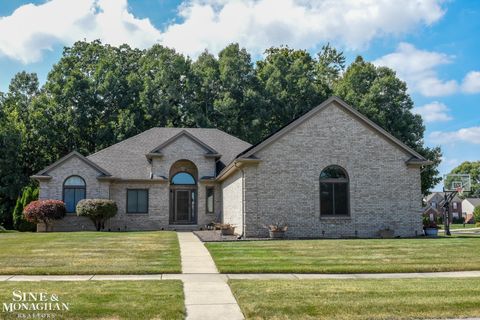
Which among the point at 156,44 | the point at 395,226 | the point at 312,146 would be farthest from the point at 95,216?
the point at 156,44

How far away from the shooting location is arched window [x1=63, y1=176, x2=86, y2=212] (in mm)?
28594

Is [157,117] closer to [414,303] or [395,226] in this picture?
[395,226]

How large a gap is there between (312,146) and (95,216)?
43.3 feet

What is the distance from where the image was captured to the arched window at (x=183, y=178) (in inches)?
1214

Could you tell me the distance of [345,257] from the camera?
556 inches

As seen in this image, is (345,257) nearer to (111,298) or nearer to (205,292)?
(205,292)

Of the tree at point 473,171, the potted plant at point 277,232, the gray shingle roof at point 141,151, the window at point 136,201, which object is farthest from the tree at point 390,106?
the tree at point 473,171

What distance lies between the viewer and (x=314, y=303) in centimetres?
812

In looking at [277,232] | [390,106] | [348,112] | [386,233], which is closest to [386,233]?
[386,233]

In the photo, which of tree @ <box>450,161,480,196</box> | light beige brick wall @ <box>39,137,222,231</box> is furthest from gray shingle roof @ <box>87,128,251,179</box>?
tree @ <box>450,161,480,196</box>

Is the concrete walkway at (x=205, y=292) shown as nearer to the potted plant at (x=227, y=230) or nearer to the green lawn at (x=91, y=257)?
the green lawn at (x=91, y=257)

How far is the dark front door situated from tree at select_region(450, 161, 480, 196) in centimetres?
9429

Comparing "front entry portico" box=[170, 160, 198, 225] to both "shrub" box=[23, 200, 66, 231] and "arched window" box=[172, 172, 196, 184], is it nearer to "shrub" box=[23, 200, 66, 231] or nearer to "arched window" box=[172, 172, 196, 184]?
"arched window" box=[172, 172, 196, 184]

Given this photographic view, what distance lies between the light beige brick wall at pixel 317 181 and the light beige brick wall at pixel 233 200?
106cm
